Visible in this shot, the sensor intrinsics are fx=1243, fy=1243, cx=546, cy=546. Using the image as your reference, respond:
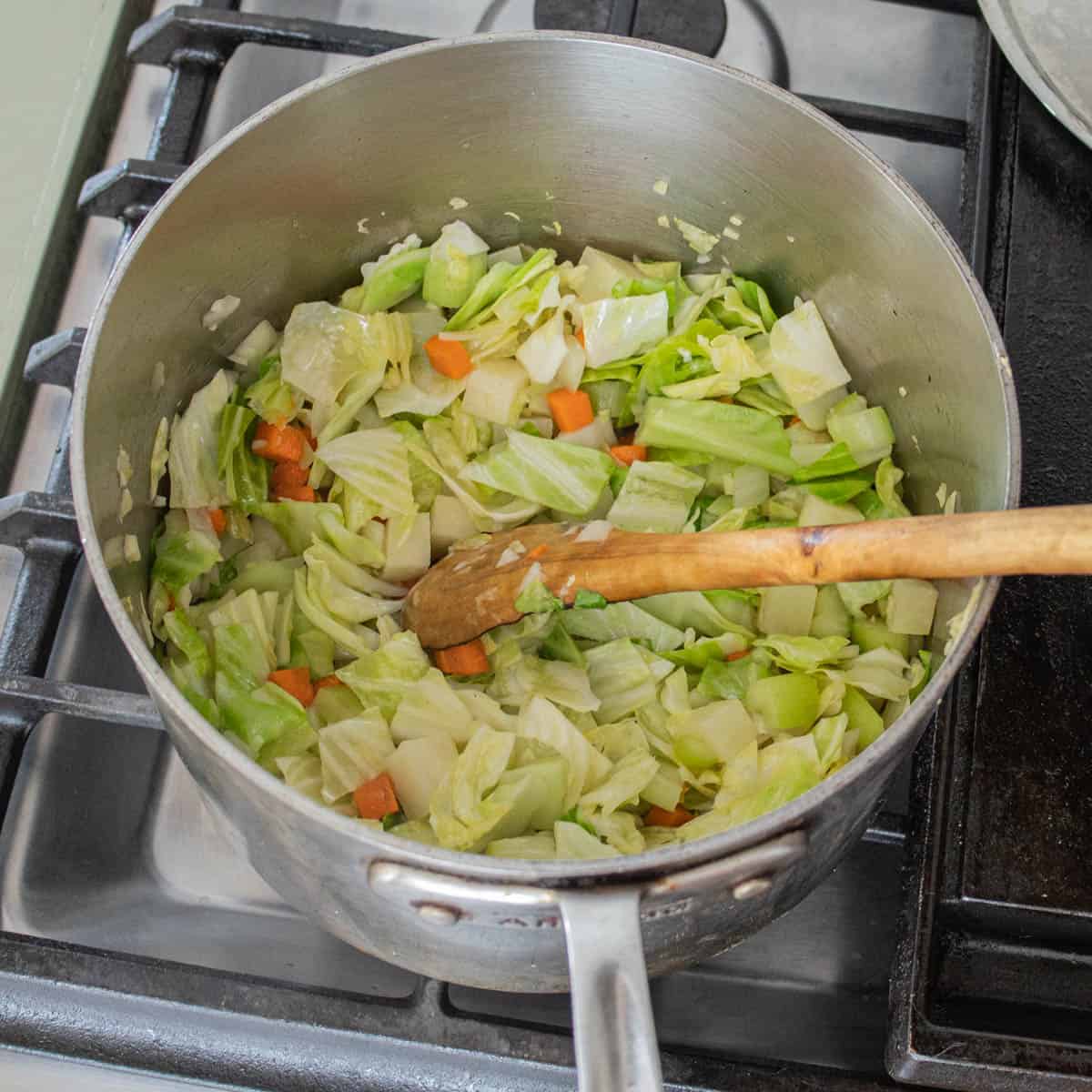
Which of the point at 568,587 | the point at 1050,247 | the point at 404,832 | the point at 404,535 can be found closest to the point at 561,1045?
the point at 404,832

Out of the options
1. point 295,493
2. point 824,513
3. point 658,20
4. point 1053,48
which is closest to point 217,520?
point 295,493

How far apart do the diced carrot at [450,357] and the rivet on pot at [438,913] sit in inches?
24.1

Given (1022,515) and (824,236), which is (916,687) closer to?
(1022,515)

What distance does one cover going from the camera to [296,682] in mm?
1082

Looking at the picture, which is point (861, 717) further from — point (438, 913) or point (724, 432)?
point (438, 913)

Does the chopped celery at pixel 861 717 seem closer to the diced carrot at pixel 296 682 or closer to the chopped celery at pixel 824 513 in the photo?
the chopped celery at pixel 824 513

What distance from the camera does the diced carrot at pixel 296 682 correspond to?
108 cm

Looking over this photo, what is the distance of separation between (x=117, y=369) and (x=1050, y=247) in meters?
0.85

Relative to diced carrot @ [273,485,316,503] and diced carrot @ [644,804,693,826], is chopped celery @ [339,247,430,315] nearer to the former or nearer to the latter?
diced carrot @ [273,485,316,503]

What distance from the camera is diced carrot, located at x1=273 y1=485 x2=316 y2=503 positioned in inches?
46.5

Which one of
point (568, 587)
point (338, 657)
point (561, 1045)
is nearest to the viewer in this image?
point (561, 1045)

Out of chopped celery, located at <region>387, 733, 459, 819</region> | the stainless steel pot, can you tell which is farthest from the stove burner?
chopped celery, located at <region>387, 733, 459, 819</region>

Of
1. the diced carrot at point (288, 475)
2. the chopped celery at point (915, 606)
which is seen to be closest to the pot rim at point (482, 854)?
the chopped celery at point (915, 606)

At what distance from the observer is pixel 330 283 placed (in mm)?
1233
